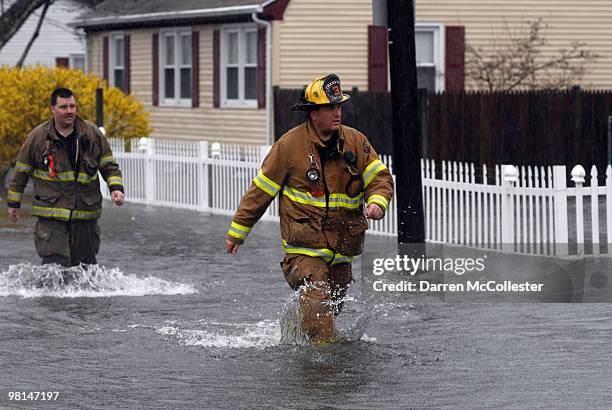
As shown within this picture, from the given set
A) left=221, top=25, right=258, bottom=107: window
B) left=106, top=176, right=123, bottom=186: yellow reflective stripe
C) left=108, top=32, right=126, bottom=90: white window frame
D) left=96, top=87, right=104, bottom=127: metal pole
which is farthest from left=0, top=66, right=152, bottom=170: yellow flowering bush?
left=106, top=176, right=123, bottom=186: yellow reflective stripe

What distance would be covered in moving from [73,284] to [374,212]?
14.9 ft

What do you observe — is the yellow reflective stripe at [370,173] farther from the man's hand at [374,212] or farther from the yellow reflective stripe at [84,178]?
the yellow reflective stripe at [84,178]

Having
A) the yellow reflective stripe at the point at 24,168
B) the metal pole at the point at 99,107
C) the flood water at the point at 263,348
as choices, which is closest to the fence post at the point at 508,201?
the flood water at the point at 263,348

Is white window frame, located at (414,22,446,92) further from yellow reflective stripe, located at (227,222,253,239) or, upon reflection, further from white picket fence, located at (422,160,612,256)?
yellow reflective stripe, located at (227,222,253,239)

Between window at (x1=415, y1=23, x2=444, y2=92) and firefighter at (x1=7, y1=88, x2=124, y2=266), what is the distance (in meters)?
16.7

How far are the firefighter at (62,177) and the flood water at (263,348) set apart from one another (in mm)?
347

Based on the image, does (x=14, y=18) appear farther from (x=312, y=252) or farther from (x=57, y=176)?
(x=312, y=252)

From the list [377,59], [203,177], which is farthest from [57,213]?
[377,59]

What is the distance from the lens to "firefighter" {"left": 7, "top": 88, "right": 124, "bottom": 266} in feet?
42.1

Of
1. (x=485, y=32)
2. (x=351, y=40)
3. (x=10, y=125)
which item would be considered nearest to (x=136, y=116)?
(x=10, y=125)

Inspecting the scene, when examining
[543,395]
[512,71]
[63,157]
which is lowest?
[543,395]

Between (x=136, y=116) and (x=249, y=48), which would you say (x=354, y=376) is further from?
(x=249, y=48)

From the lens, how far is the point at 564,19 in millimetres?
29938

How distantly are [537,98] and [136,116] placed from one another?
7.48 metres
